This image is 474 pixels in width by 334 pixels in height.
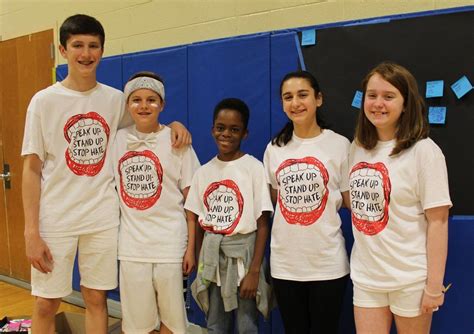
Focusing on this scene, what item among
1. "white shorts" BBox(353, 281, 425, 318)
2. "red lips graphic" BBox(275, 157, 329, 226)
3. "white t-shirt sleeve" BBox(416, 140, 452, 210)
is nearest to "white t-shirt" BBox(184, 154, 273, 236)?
"red lips graphic" BBox(275, 157, 329, 226)

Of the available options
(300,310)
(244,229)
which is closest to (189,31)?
(244,229)

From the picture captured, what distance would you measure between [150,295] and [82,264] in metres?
0.36

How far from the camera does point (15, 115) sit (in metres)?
3.98

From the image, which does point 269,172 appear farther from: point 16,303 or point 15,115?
point 15,115

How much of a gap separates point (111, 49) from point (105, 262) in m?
2.00

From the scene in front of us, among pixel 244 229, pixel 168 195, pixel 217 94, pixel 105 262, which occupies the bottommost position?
pixel 105 262

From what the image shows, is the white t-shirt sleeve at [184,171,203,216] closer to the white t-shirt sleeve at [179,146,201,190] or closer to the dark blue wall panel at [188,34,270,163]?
the white t-shirt sleeve at [179,146,201,190]

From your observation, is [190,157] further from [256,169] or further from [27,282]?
[27,282]

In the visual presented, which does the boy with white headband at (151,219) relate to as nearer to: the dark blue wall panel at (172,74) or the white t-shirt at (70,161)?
the white t-shirt at (70,161)

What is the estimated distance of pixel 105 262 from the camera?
81.6 inches

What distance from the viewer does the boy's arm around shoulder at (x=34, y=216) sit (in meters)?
1.94

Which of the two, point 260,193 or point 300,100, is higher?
point 300,100

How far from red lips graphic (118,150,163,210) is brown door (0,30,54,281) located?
211 centimetres

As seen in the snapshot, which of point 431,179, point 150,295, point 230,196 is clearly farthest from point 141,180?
point 431,179
